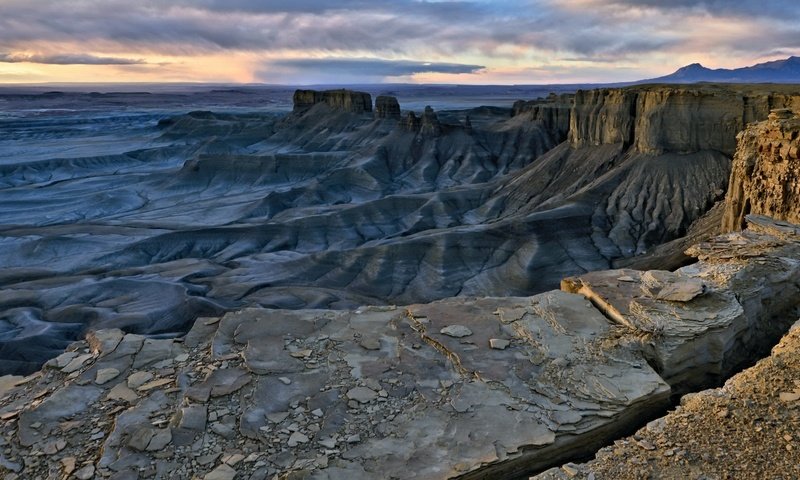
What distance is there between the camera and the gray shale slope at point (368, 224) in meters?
26.2

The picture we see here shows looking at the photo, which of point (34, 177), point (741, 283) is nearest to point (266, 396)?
point (741, 283)

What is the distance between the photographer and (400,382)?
803 centimetres

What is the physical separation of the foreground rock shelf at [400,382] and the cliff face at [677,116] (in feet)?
76.4

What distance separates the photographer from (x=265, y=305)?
25281mm

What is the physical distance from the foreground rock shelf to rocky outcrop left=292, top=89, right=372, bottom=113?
2695 inches

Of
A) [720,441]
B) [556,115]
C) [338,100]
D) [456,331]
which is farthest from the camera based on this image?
[338,100]

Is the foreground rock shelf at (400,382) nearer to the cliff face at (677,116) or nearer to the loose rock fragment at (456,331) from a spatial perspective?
the loose rock fragment at (456,331)

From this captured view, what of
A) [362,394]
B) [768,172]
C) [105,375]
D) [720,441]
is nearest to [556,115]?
[768,172]

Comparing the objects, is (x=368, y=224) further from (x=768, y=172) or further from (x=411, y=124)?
(x=411, y=124)

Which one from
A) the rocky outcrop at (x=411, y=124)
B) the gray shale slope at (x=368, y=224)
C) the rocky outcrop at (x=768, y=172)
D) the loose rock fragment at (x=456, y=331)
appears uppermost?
the rocky outcrop at (x=411, y=124)

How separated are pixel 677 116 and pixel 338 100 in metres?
53.6

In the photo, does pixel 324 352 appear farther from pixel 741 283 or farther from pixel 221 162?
pixel 221 162

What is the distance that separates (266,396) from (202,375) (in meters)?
1.25

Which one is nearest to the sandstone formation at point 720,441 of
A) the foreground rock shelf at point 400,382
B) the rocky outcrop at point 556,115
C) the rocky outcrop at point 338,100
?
the foreground rock shelf at point 400,382
